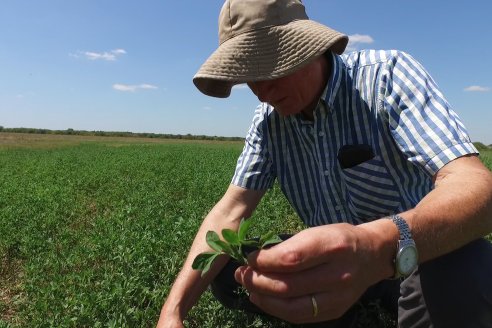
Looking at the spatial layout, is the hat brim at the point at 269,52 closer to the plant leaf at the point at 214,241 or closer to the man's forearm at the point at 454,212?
the man's forearm at the point at 454,212

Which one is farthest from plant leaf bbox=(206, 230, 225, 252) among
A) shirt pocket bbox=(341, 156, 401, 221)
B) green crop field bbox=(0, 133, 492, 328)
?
green crop field bbox=(0, 133, 492, 328)

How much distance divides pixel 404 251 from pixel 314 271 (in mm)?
311

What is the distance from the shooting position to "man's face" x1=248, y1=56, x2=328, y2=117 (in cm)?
198

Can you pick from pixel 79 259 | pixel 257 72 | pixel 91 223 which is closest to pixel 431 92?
pixel 257 72

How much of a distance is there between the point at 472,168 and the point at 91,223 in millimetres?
5558

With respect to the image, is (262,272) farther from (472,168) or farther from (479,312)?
(479,312)

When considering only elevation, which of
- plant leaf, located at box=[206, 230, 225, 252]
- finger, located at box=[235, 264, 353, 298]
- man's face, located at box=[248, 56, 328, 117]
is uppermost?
man's face, located at box=[248, 56, 328, 117]

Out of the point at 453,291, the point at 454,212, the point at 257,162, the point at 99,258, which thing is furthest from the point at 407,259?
the point at 99,258

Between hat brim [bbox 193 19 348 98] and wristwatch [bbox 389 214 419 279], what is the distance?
2.70ft

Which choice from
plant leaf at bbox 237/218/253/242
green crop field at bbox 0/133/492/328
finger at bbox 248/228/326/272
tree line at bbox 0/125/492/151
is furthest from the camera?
tree line at bbox 0/125/492/151

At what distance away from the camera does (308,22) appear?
1.95 meters

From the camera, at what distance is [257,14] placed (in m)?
1.91

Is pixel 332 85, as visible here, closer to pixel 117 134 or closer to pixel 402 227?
pixel 402 227

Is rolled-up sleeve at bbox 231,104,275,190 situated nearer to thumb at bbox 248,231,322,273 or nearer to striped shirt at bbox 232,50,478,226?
striped shirt at bbox 232,50,478,226
